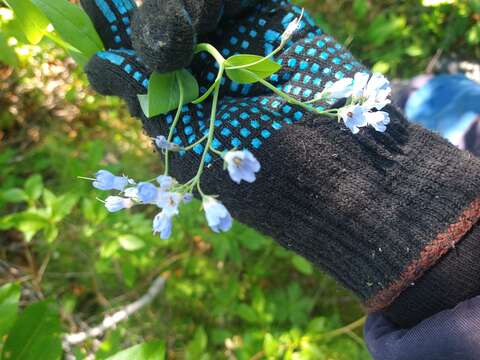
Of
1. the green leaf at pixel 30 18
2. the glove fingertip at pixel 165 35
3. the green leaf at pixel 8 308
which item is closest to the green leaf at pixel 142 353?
the green leaf at pixel 8 308

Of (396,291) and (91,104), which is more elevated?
(396,291)

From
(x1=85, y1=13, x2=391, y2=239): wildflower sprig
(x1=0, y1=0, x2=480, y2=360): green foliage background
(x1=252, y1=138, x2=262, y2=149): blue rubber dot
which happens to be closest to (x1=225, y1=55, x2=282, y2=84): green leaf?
(x1=85, y1=13, x2=391, y2=239): wildflower sprig

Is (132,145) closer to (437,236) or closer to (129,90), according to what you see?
(129,90)

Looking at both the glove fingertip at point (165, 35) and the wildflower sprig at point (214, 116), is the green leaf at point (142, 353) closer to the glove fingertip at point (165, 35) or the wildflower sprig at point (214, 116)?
the wildflower sprig at point (214, 116)

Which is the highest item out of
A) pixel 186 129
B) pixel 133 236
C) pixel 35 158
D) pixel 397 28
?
pixel 397 28

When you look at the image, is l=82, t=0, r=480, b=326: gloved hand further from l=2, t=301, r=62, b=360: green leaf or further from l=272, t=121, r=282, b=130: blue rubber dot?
l=2, t=301, r=62, b=360: green leaf

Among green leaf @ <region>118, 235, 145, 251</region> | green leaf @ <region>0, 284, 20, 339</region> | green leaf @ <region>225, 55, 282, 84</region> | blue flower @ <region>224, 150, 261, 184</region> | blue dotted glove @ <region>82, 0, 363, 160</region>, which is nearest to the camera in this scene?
blue flower @ <region>224, 150, 261, 184</region>

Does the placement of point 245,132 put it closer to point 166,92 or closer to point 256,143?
point 256,143

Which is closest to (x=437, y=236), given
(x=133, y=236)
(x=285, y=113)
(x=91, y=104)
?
(x=285, y=113)
